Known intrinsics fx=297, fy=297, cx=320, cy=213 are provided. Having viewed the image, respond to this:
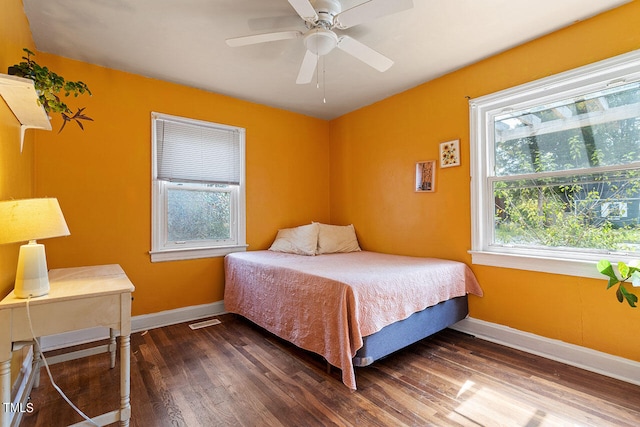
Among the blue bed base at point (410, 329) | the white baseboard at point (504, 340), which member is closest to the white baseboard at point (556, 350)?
the white baseboard at point (504, 340)

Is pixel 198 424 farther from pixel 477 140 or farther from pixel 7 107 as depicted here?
pixel 477 140

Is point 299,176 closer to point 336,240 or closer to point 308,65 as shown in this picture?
point 336,240

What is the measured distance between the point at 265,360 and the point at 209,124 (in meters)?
2.47

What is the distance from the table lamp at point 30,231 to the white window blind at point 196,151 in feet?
5.74

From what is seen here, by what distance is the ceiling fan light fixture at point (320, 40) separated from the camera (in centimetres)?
187

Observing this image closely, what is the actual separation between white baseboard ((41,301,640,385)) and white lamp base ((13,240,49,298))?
156 centimetres

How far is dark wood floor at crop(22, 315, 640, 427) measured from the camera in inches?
63.7

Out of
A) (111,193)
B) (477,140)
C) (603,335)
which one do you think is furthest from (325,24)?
(603,335)

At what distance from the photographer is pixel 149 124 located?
2955mm

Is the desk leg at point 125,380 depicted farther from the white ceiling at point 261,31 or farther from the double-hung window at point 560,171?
the double-hung window at point 560,171

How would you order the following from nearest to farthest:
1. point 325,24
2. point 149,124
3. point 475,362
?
point 325,24, point 475,362, point 149,124

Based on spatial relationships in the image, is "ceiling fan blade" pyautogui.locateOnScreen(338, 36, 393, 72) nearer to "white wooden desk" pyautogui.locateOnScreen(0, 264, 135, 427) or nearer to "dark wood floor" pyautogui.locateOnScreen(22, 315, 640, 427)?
"white wooden desk" pyautogui.locateOnScreen(0, 264, 135, 427)

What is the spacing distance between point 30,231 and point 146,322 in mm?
1972

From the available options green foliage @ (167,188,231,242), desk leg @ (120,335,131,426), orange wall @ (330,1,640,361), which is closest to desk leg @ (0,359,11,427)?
desk leg @ (120,335,131,426)
